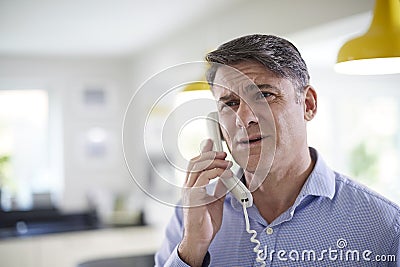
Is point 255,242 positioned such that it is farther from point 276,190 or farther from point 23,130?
point 23,130

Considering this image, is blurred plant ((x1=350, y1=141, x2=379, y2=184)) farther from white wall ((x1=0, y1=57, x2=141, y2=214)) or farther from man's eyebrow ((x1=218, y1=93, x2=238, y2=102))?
white wall ((x1=0, y1=57, x2=141, y2=214))

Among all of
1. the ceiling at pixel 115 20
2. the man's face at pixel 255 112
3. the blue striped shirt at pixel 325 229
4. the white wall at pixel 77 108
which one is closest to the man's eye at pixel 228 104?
the man's face at pixel 255 112

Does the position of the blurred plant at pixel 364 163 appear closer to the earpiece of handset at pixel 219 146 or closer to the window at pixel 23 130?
the earpiece of handset at pixel 219 146

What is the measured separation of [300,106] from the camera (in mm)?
611

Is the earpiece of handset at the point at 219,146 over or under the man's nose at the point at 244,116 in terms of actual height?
under

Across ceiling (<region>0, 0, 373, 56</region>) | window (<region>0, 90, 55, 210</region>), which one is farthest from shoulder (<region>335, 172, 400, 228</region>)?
window (<region>0, 90, 55, 210</region>)

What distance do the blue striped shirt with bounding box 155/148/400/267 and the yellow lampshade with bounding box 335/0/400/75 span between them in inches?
5.7

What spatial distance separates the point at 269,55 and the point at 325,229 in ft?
0.62

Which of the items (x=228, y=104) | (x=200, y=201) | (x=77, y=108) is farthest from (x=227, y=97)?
(x=77, y=108)

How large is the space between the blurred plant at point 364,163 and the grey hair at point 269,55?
16 cm

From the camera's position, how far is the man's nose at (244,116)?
59cm

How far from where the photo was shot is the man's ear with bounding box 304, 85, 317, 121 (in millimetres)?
616

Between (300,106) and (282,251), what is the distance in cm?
15

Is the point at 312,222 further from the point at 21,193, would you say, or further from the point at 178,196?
the point at 21,193
